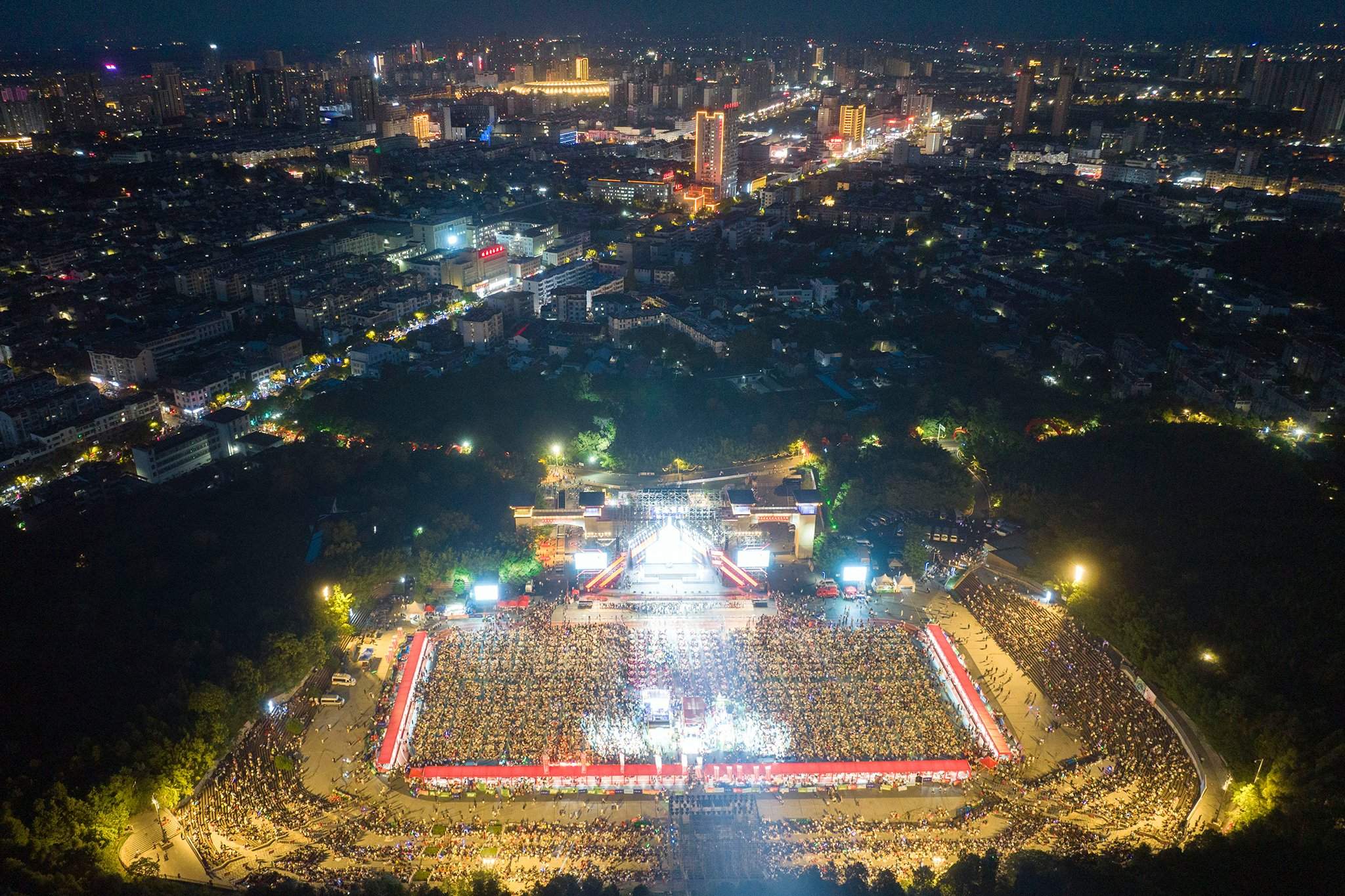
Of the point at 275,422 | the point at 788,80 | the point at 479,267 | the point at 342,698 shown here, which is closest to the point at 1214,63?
the point at 788,80

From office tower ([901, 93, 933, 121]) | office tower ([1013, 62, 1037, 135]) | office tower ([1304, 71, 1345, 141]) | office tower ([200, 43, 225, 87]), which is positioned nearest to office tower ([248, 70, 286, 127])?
office tower ([200, 43, 225, 87])

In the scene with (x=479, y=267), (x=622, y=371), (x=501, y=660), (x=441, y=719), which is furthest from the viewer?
(x=479, y=267)

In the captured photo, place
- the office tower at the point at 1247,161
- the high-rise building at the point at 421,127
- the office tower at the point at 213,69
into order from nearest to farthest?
the office tower at the point at 1247,161 → the high-rise building at the point at 421,127 → the office tower at the point at 213,69

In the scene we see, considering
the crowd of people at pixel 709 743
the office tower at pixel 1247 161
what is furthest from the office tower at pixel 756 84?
the crowd of people at pixel 709 743

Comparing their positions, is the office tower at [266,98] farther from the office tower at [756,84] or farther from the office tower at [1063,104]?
the office tower at [1063,104]

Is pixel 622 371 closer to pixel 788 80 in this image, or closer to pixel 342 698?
pixel 342 698

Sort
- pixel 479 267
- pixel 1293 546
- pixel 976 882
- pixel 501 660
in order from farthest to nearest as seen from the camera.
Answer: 1. pixel 479 267
2. pixel 1293 546
3. pixel 501 660
4. pixel 976 882
